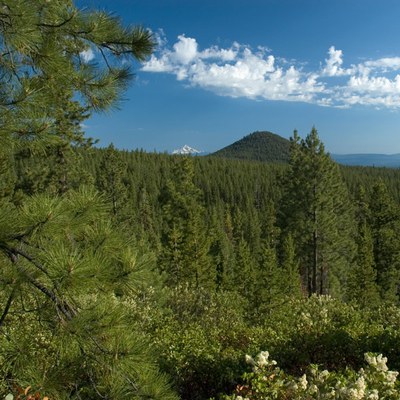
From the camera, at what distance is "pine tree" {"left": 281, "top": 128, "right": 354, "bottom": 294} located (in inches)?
1104

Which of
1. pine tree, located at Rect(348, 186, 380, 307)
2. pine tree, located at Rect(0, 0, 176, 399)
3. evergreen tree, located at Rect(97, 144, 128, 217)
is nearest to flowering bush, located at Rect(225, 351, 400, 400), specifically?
pine tree, located at Rect(0, 0, 176, 399)

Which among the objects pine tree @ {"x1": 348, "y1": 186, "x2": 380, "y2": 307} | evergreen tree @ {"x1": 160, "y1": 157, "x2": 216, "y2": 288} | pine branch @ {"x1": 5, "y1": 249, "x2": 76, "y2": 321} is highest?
pine branch @ {"x1": 5, "y1": 249, "x2": 76, "y2": 321}

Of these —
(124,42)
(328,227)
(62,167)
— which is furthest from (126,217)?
(124,42)

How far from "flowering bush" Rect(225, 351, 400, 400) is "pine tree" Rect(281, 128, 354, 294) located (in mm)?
24600

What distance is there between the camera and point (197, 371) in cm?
730

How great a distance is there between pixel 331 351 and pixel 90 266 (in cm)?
685

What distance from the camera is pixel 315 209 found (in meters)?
28.3

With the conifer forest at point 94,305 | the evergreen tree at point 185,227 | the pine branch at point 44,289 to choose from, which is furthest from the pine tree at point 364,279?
the pine branch at point 44,289

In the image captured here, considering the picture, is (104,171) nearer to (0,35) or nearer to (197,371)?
(197,371)

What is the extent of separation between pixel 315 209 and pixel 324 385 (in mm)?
25303

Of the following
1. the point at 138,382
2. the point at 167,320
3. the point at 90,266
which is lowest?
the point at 167,320

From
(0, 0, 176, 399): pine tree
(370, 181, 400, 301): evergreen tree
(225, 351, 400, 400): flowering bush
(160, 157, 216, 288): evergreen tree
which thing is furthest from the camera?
(370, 181, 400, 301): evergreen tree

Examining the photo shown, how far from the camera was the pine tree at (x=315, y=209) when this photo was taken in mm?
28047

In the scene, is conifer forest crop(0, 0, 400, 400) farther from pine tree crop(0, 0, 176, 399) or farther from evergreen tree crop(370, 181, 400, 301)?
evergreen tree crop(370, 181, 400, 301)
